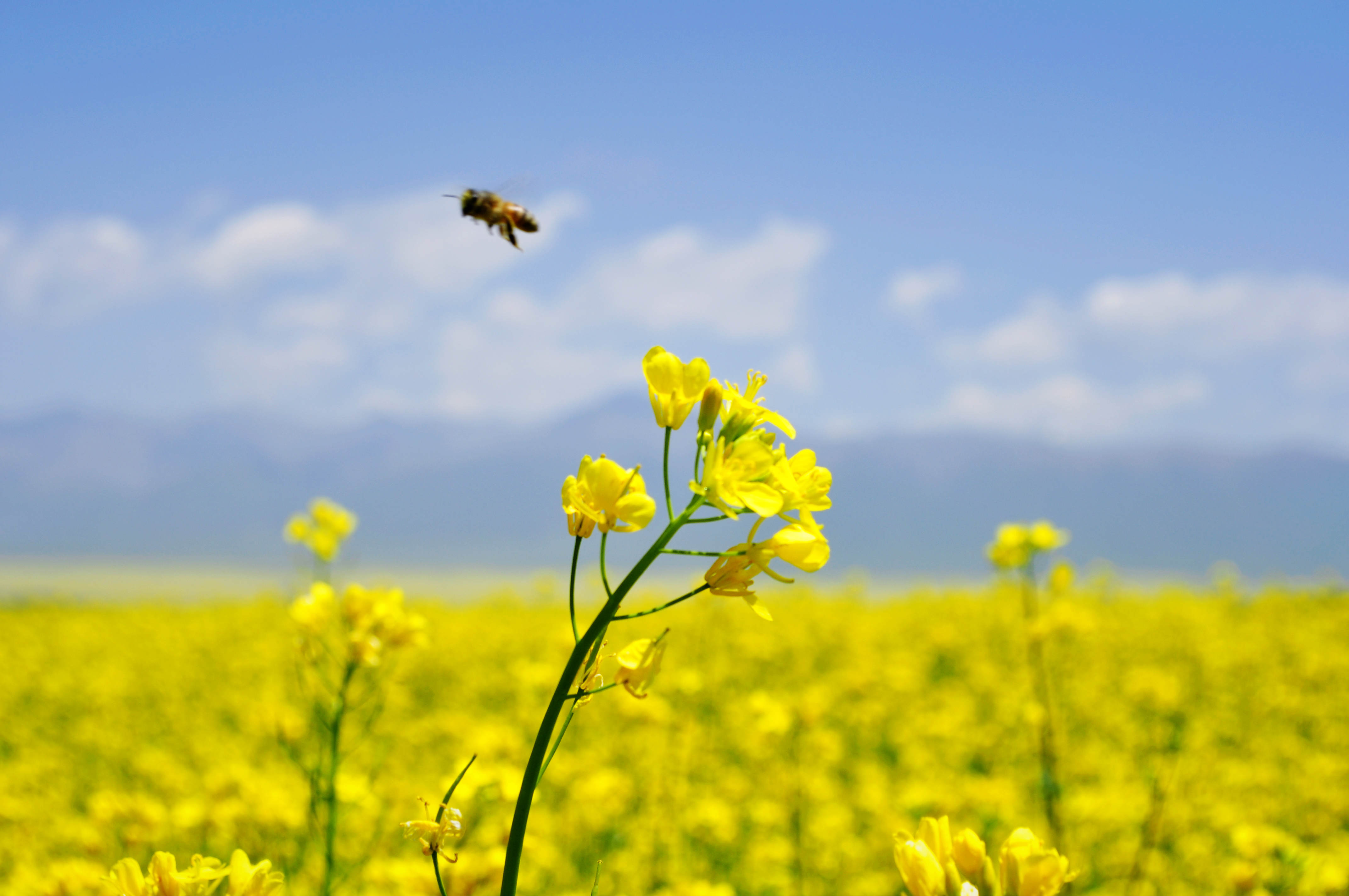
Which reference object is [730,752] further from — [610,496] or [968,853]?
[610,496]

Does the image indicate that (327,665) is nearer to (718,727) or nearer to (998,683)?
(718,727)

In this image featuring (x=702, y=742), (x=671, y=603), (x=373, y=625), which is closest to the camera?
(x=671, y=603)

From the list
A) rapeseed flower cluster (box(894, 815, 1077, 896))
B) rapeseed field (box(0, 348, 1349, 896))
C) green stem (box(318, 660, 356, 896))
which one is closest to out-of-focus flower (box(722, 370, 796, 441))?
rapeseed field (box(0, 348, 1349, 896))

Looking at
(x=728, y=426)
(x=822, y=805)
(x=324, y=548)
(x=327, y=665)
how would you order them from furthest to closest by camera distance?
(x=822, y=805) → (x=324, y=548) → (x=327, y=665) → (x=728, y=426)

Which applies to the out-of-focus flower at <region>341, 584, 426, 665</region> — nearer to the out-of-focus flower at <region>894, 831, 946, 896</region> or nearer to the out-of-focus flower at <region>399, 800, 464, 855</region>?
the out-of-focus flower at <region>399, 800, 464, 855</region>

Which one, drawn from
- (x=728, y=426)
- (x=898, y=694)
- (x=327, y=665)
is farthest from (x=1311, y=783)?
(x=728, y=426)

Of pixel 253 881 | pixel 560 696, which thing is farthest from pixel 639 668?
pixel 253 881
